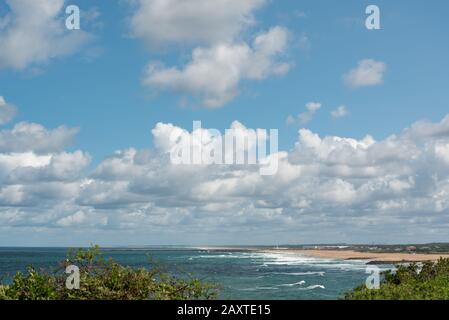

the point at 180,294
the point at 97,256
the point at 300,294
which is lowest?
the point at 300,294

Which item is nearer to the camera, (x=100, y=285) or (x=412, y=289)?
(x=100, y=285)

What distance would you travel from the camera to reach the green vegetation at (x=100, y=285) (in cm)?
1526

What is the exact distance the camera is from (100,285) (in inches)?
616

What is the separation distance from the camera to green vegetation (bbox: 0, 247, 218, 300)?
1526cm

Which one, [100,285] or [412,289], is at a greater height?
[100,285]
